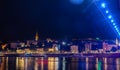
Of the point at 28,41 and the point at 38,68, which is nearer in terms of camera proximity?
the point at 38,68

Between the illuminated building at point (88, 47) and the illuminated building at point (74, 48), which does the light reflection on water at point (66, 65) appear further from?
the illuminated building at point (88, 47)

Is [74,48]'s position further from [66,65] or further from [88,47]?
[66,65]

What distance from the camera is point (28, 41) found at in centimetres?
3684

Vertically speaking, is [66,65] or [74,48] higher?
[74,48]

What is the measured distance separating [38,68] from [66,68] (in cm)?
448

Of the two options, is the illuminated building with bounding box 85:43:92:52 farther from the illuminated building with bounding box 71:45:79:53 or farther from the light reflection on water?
the light reflection on water

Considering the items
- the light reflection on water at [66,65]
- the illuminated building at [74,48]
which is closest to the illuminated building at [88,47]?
the illuminated building at [74,48]

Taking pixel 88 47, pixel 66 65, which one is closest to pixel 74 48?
pixel 88 47

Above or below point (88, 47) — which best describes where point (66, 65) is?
below

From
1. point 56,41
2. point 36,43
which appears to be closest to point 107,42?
point 56,41

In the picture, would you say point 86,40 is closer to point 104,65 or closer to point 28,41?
point 28,41


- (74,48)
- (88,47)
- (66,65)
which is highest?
(88,47)

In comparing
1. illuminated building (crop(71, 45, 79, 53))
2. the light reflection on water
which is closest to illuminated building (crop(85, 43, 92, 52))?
illuminated building (crop(71, 45, 79, 53))

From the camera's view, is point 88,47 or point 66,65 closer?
point 66,65
